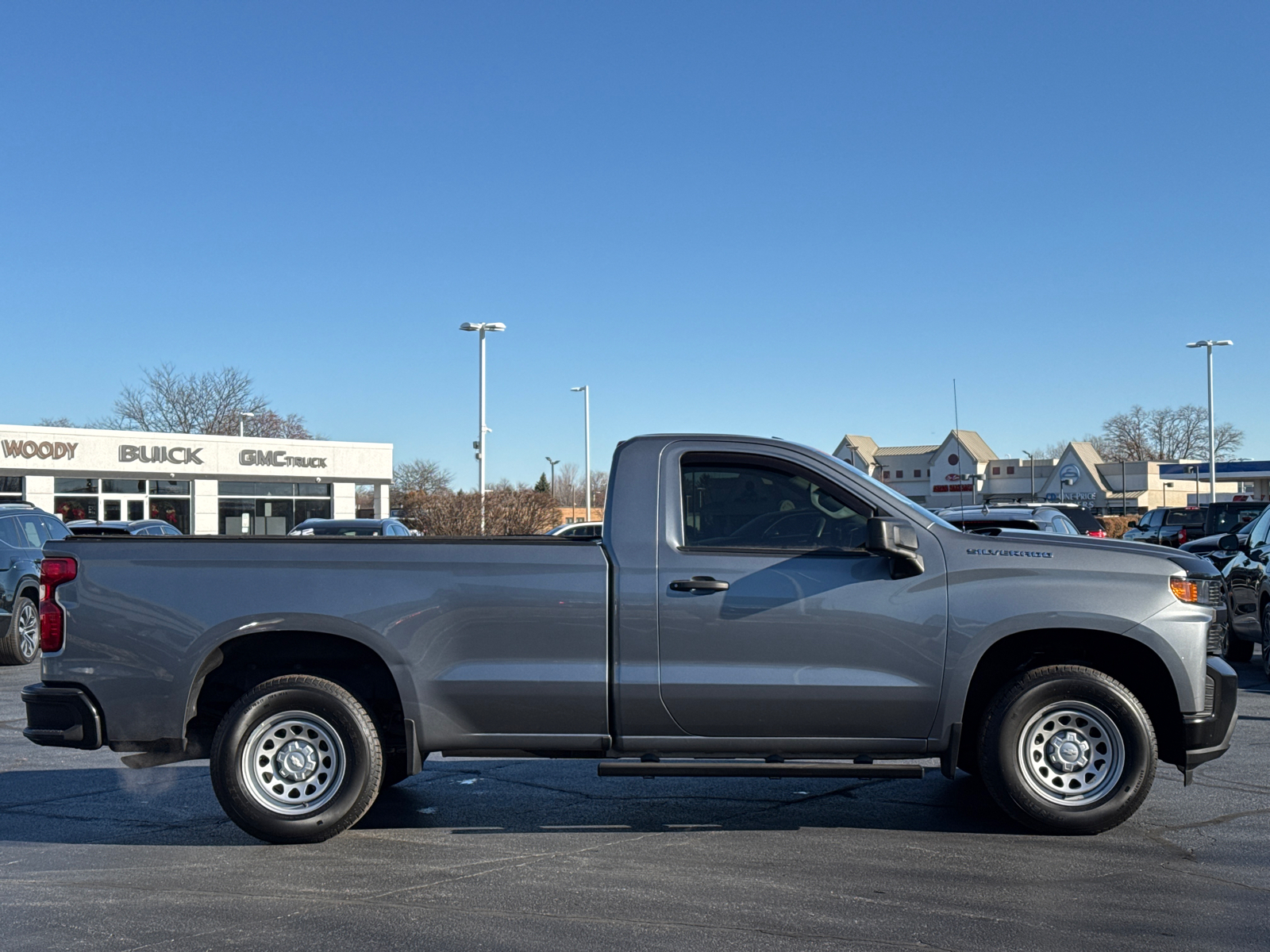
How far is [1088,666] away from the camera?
5969 millimetres

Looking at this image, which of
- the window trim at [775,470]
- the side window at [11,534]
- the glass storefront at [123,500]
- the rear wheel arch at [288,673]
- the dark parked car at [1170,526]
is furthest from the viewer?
the glass storefront at [123,500]

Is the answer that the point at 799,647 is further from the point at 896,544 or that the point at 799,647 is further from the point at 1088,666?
the point at 1088,666

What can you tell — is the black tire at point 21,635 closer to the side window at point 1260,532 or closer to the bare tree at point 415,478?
the side window at point 1260,532

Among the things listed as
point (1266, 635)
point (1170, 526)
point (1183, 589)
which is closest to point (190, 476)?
point (1170, 526)

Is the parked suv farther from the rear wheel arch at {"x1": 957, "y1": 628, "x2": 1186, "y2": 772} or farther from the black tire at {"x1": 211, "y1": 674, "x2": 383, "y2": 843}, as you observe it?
the rear wheel arch at {"x1": 957, "y1": 628, "x2": 1186, "y2": 772}

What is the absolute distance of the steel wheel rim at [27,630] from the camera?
13.3m

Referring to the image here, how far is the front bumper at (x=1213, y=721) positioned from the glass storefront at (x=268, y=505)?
4185 cm

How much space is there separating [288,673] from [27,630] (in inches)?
355

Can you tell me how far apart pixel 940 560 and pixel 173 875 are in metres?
3.85

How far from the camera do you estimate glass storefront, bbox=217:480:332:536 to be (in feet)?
151

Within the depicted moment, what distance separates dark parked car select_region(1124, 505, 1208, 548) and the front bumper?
29416 mm

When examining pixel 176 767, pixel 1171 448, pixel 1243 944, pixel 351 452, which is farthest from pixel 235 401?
pixel 1171 448

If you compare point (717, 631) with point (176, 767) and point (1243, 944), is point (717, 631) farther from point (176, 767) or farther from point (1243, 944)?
point (176, 767)

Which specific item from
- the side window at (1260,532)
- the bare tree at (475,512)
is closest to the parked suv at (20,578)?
the side window at (1260,532)
